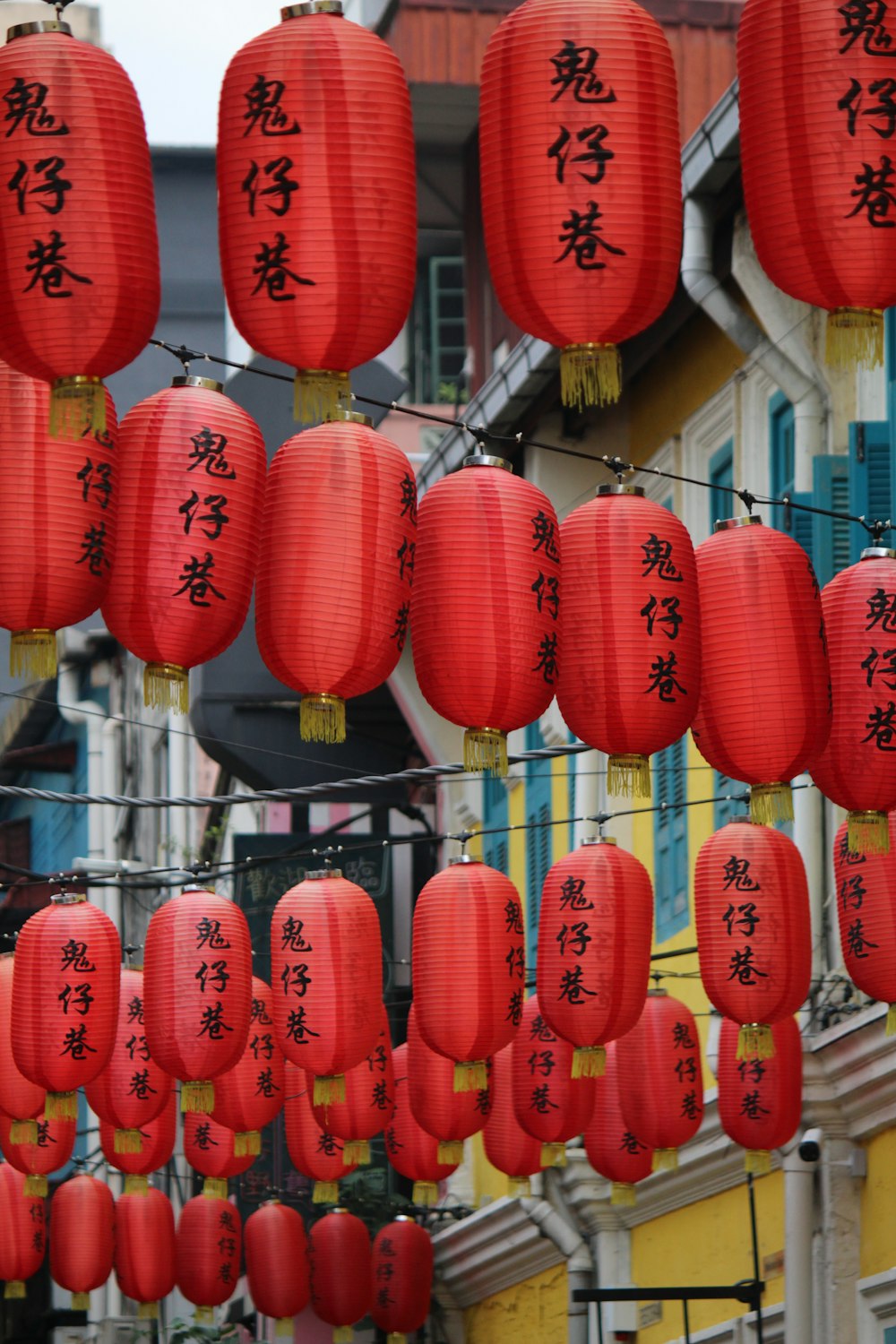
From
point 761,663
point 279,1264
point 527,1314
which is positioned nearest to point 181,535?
point 761,663

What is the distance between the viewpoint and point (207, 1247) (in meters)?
20.6

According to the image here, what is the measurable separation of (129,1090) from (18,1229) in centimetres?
420

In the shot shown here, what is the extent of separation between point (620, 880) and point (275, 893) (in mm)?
11173

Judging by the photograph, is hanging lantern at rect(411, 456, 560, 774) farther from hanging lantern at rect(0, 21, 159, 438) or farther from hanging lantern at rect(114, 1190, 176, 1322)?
hanging lantern at rect(114, 1190, 176, 1322)

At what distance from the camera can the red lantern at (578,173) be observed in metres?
8.50

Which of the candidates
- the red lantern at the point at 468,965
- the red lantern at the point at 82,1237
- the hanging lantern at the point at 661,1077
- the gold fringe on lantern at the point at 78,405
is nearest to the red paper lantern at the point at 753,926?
the red lantern at the point at 468,965

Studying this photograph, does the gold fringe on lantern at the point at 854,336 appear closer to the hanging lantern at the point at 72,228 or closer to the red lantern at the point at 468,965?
the hanging lantern at the point at 72,228

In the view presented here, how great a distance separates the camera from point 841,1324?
13961 millimetres

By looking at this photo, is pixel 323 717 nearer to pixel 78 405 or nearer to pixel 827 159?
pixel 78 405

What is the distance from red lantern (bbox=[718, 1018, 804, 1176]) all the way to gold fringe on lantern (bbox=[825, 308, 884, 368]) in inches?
231

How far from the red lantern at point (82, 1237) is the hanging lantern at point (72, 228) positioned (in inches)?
515

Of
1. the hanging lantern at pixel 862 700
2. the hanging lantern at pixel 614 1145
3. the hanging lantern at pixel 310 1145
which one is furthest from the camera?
the hanging lantern at pixel 310 1145

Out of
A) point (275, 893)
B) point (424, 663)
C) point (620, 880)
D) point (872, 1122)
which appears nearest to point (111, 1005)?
point (620, 880)

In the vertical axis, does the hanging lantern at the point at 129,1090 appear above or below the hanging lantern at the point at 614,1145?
above
